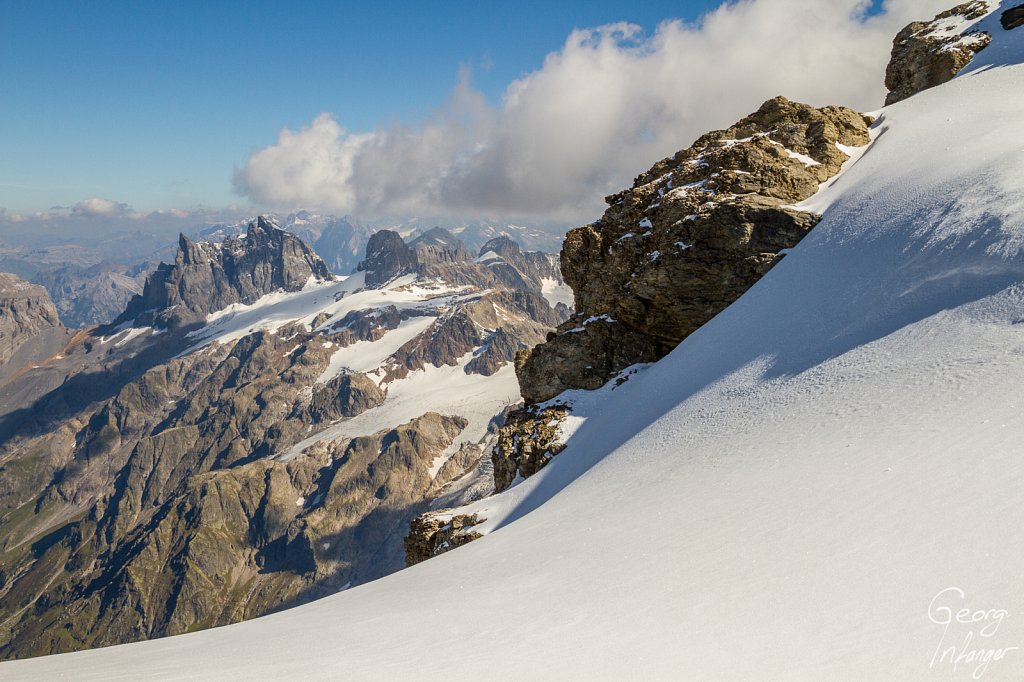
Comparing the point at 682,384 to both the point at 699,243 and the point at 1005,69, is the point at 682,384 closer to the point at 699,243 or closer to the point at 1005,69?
the point at 699,243

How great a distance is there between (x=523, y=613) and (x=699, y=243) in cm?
2906

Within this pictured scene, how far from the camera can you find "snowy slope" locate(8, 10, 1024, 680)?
6770 millimetres

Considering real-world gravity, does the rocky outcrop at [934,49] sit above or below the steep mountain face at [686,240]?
above

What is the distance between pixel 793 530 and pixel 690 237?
90.1ft

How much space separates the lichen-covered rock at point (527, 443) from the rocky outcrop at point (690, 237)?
9.74 ft

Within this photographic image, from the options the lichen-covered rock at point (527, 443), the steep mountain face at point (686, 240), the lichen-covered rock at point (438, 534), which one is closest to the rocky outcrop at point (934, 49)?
the steep mountain face at point (686, 240)

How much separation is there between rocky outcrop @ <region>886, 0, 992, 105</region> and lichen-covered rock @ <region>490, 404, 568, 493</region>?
3977cm

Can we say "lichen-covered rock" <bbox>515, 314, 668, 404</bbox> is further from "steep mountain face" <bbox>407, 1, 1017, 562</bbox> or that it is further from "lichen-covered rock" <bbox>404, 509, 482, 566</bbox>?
"lichen-covered rock" <bbox>404, 509, 482, 566</bbox>

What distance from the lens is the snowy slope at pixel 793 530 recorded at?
6770 millimetres

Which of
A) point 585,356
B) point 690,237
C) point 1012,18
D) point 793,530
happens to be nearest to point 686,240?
point 690,237

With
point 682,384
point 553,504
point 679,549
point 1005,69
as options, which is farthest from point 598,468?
point 1005,69

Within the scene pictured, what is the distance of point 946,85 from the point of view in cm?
3641

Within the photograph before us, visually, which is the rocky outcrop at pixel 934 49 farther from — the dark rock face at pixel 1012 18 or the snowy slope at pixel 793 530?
the snowy slope at pixel 793 530

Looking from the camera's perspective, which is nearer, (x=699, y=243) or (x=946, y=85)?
(x=699, y=243)
